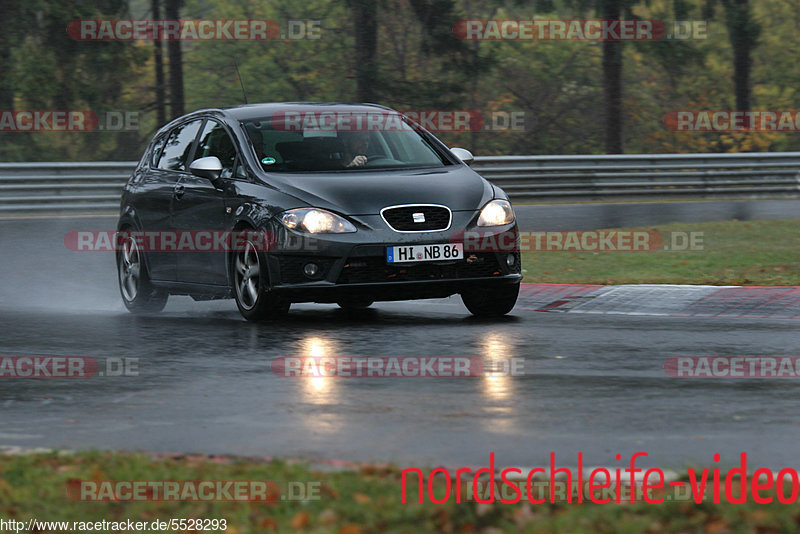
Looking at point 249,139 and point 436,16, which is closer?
point 249,139

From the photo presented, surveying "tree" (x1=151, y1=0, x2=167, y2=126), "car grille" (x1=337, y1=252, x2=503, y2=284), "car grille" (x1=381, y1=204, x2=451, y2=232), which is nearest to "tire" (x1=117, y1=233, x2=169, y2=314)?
"car grille" (x1=337, y1=252, x2=503, y2=284)

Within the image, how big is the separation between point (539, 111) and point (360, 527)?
145ft

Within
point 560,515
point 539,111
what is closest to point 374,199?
point 560,515

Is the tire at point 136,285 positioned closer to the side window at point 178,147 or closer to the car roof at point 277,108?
the side window at point 178,147

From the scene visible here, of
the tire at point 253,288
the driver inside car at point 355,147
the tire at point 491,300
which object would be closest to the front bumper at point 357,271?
the tire at point 253,288

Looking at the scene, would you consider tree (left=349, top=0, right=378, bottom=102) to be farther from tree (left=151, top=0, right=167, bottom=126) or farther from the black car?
the black car

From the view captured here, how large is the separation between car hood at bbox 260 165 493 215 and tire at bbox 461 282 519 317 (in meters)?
0.83

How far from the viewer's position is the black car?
1068cm

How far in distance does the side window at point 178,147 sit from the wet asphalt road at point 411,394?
1455 millimetres

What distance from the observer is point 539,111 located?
4838 centimetres

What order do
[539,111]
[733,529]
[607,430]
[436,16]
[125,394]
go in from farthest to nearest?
[539,111], [436,16], [125,394], [607,430], [733,529]

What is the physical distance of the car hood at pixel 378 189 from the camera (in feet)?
35.2

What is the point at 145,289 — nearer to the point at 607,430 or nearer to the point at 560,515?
the point at 607,430

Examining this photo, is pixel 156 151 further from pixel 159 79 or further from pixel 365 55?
pixel 159 79
